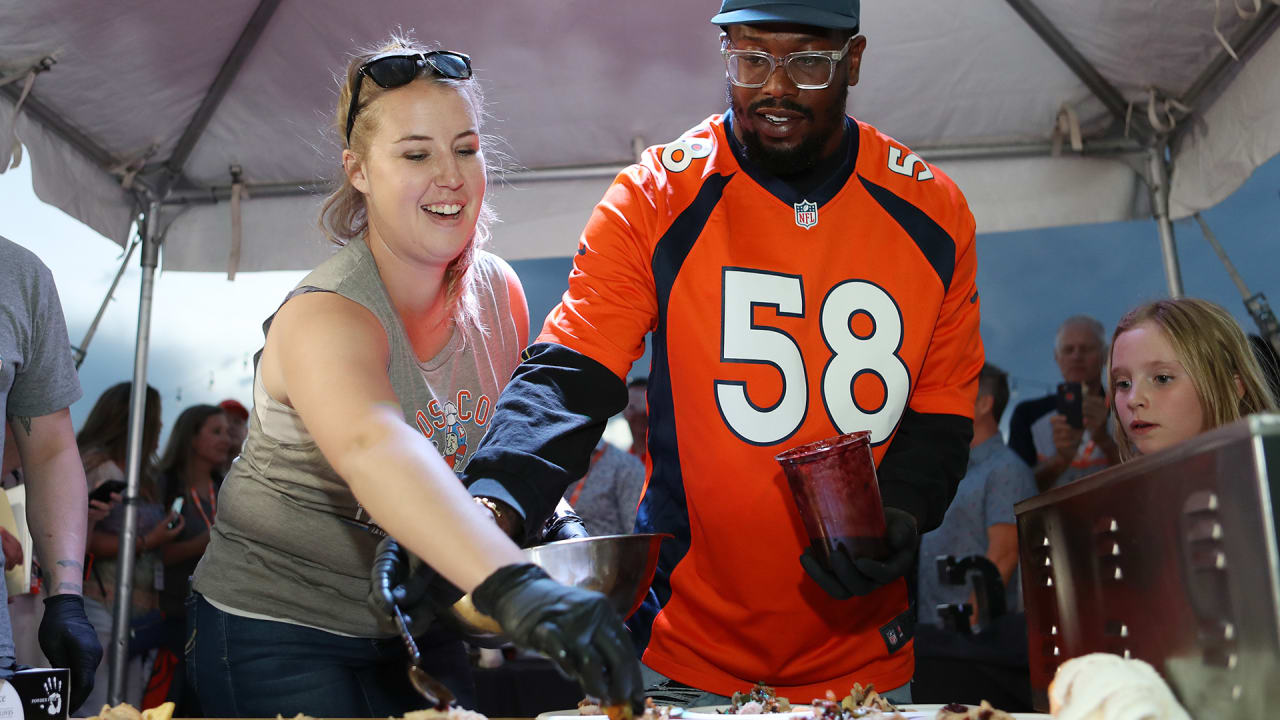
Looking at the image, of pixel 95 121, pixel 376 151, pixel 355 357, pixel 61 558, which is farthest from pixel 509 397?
pixel 95 121

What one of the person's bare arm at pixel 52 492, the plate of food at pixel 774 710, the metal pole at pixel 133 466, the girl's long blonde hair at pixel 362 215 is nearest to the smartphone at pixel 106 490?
the metal pole at pixel 133 466

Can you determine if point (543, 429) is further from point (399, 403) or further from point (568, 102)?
point (568, 102)

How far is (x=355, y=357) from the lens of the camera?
1544 millimetres

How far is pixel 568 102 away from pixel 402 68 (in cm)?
212

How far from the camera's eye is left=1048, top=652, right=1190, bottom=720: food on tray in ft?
3.60

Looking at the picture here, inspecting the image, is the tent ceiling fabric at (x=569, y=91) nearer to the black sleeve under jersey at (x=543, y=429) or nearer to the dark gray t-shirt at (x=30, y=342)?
the dark gray t-shirt at (x=30, y=342)

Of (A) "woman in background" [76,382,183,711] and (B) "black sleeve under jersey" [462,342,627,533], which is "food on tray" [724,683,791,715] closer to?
(B) "black sleeve under jersey" [462,342,627,533]

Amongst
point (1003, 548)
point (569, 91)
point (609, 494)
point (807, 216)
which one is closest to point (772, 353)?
point (807, 216)

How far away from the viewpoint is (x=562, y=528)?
1.83 metres

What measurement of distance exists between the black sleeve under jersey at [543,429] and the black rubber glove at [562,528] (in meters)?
0.13

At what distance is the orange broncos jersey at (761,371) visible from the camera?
1945mm

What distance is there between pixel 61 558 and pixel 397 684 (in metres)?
0.91

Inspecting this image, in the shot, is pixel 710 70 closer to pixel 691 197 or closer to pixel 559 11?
pixel 559 11

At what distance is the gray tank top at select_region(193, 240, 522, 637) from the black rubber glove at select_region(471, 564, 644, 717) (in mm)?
800
